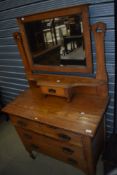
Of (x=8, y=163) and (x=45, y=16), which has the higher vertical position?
(x=45, y=16)

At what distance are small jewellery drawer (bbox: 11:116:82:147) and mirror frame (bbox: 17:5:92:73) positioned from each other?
560 millimetres

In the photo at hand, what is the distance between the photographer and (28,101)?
1.55 metres

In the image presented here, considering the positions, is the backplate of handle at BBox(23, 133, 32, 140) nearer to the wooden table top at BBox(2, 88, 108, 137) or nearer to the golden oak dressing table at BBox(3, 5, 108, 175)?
the golden oak dressing table at BBox(3, 5, 108, 175)

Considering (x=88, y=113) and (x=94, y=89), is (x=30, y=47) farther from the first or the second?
(x=88, y=113)

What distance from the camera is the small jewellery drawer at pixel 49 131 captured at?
3.90 feet

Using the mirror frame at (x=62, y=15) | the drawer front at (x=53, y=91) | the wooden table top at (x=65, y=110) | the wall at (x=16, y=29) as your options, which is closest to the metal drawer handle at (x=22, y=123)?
the wooden table top at (x=65, y=110)

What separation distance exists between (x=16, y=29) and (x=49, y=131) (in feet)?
3.68

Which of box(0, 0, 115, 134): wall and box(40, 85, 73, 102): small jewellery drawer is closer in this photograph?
box(0, 0, 115, 134): wall

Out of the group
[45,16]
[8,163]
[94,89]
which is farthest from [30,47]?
[8,163]

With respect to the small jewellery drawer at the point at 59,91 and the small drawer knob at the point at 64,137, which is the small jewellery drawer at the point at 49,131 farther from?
the small jewellery drawer at the point at 59,91

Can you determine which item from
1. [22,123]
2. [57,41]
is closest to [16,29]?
[57,41]

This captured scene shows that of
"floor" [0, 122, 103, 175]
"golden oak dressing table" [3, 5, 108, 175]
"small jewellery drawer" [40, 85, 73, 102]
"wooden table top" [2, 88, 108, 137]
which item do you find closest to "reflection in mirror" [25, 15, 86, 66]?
"golden oak dressing table" [3, 5, 108, 175]

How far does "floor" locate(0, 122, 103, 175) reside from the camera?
167 cm

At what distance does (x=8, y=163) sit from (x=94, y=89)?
1.37 metres
